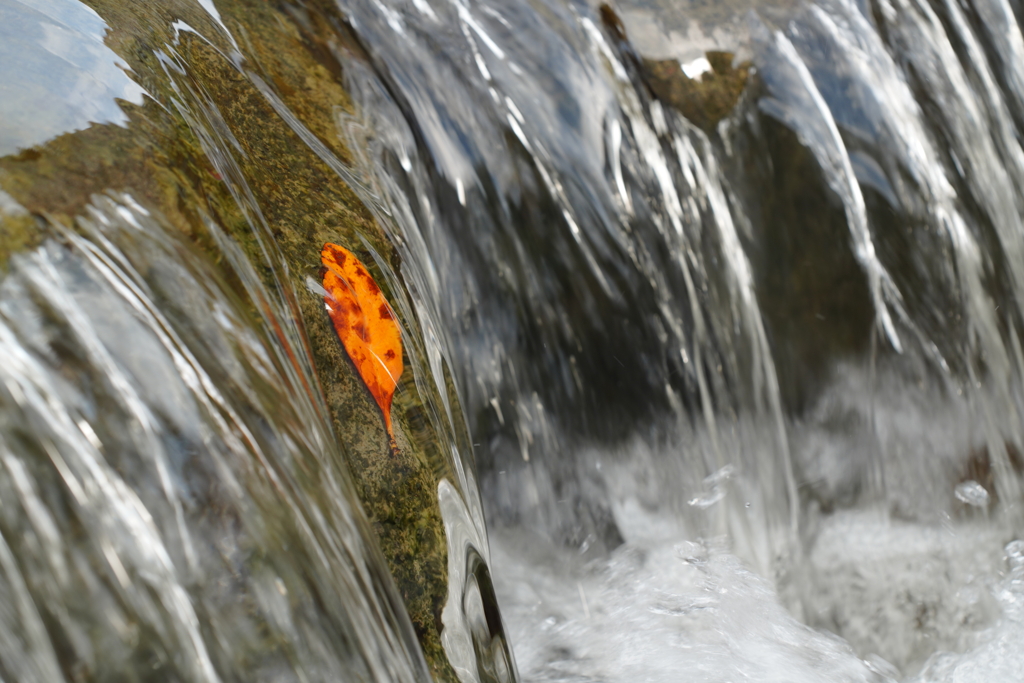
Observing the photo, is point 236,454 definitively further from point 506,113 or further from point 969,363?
point 969,363

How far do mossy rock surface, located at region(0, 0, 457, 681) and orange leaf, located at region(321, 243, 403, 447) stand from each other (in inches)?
0.8

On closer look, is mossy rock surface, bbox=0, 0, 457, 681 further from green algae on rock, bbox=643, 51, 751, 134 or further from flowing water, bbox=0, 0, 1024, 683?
green algae on rock, bbox=643, 51, 751, 134

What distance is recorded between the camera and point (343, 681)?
1.10 metres

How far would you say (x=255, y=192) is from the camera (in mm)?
1569

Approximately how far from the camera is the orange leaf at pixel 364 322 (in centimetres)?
147

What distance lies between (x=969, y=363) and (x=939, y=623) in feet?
2.47

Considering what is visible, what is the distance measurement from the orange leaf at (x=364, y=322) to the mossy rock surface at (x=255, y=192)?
0.8 inches

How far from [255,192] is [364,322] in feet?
A: 1.14

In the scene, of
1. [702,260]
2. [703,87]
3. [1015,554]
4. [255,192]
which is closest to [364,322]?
[255,192]

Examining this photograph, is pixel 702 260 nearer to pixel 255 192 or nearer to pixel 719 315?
pixel 719 315

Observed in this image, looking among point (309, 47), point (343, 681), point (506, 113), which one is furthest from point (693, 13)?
point (343, 681)

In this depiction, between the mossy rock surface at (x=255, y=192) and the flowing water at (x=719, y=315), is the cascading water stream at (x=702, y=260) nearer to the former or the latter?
the flowing water at (x=719, y=315)

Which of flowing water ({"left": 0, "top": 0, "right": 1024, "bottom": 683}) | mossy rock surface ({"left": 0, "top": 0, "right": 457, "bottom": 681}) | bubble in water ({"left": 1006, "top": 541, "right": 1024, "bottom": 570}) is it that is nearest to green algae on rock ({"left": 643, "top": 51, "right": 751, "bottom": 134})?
flowing water ({"left": 0, "top": 0, "right": 1024, "bottom": 683})

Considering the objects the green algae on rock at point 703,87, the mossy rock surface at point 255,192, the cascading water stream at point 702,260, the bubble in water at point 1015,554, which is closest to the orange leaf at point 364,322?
the mossy rock surface at point 255,192
